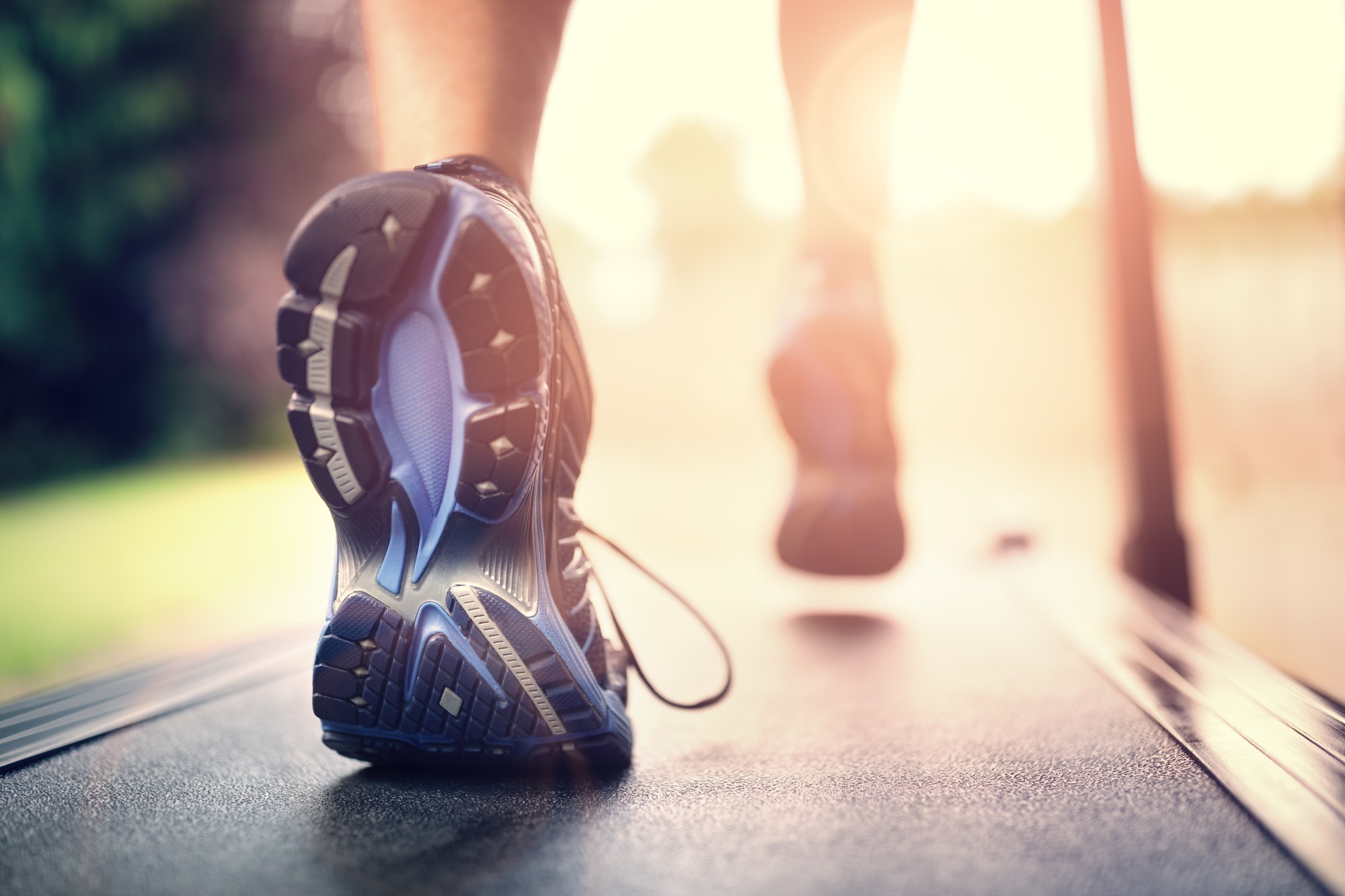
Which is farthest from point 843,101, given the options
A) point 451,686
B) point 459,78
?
point 451,686

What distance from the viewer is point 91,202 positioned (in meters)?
4.29

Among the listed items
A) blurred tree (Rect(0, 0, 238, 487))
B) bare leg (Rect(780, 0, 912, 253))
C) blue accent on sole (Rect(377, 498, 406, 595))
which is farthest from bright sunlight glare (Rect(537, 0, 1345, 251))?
blurred tree (Rect(0, 0, 238, 487))

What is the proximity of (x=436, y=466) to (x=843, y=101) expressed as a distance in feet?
2.82

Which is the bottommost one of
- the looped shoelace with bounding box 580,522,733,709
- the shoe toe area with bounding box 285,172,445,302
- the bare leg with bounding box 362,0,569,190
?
the looped shoelace with bounding box 580,522,733,709

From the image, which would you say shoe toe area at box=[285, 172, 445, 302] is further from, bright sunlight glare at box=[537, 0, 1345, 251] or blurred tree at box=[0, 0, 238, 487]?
blurred tree at box=[0, 0, 238, 487]

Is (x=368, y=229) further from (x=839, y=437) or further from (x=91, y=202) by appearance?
(x=91, y=202)

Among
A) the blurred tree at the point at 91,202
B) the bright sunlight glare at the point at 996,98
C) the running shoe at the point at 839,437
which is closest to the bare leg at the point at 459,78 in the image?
the bright sunlight glare at the point at 996,98

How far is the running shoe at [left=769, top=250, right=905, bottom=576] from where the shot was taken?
102 cm

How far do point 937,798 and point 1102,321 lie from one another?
3.87 ft

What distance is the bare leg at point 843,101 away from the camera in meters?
1.11

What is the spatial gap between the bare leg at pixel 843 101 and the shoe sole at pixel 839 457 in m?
0.18

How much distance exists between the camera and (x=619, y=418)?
227 inches

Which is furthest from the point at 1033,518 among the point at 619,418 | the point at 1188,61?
the point at 619,418

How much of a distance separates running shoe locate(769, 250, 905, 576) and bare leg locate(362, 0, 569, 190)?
0.47 metres
